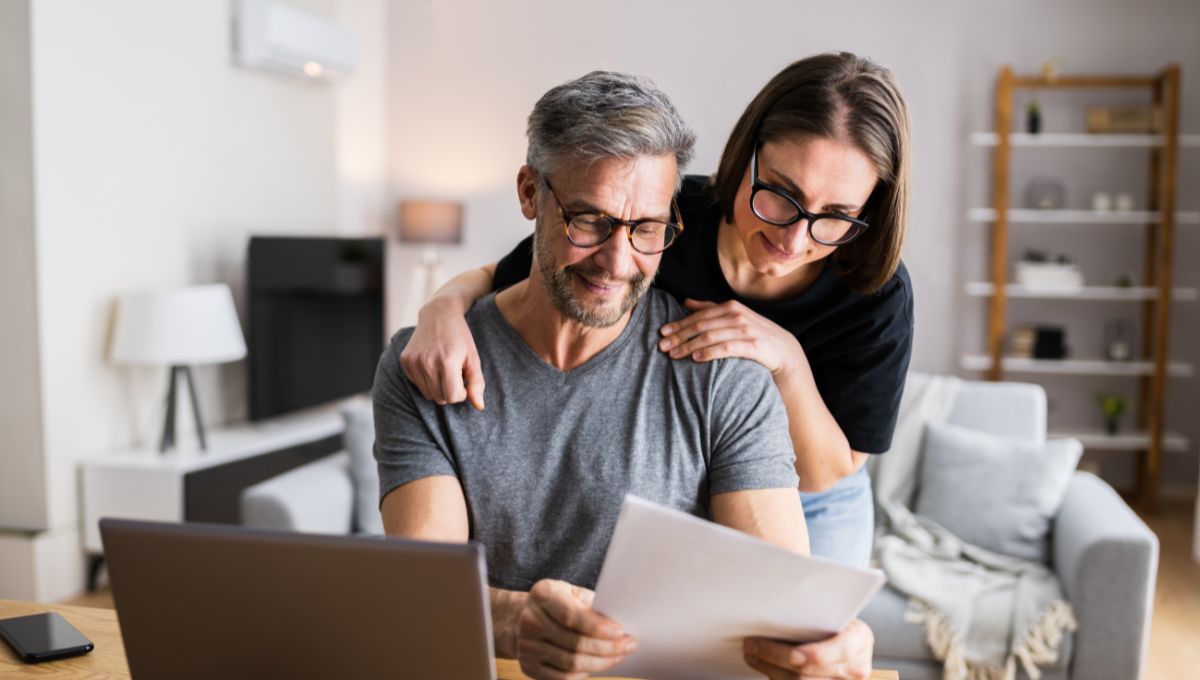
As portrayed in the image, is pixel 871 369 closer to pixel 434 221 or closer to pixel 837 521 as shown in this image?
pixel 837 521

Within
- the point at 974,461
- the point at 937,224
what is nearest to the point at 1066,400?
the point at 937,224

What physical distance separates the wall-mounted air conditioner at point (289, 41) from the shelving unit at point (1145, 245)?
9.69 ft

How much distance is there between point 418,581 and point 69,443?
10.5ft

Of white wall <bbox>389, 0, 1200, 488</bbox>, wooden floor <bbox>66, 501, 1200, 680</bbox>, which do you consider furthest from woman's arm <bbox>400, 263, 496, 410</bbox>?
white wall <bbox>389, 0, 1200, 488</bbox>

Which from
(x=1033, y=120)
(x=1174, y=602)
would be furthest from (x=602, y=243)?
(x=1033, y=120)

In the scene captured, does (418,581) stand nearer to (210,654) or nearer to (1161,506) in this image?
(210,654)

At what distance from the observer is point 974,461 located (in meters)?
3.03

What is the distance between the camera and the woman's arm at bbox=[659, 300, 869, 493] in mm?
1351

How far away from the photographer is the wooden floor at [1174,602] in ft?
10.1

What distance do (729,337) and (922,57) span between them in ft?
13.7

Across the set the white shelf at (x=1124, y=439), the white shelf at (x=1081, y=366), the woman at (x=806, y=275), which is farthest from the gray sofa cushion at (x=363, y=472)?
the white shelf at (x=1124, y=439)

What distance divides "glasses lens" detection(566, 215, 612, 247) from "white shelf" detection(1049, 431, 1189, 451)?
421 centimetres

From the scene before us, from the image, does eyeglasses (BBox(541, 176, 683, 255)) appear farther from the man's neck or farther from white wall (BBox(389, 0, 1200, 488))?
white wall (BBox(389, 0, 1200, 488))

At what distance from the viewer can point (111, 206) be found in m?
3.68
